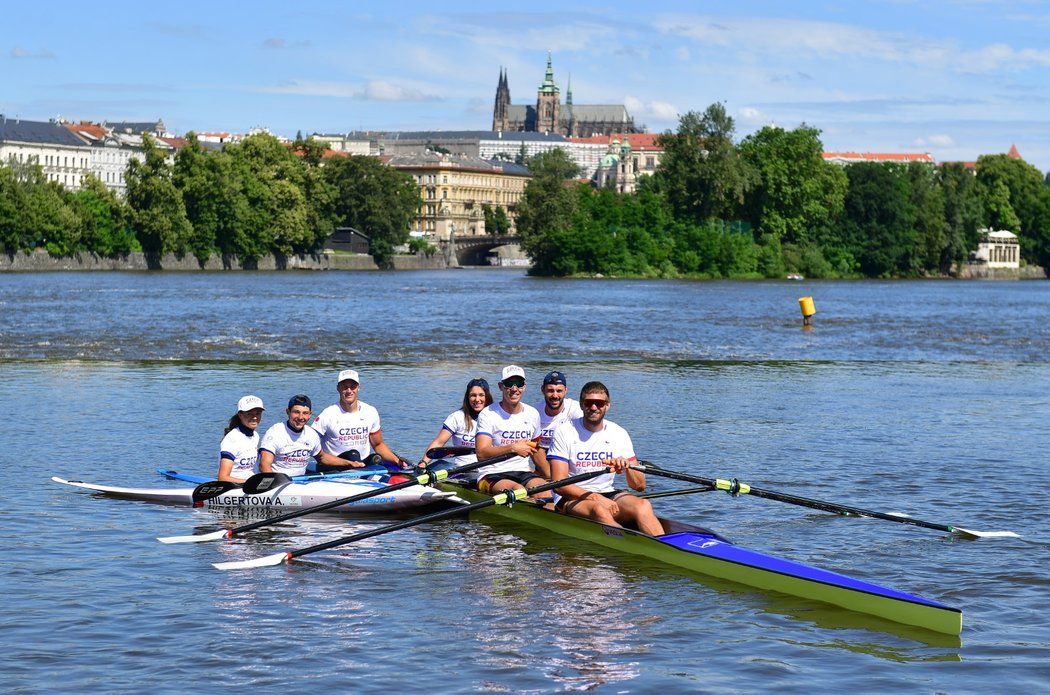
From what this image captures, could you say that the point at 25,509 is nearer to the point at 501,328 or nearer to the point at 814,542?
the point at 814,542

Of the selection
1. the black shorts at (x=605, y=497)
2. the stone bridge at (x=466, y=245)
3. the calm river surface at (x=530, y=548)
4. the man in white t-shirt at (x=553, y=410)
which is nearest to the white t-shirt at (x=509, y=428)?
the man in white t-shirt at (x=553, y=410)

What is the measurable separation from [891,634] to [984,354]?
1413 inches

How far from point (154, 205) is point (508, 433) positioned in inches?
4153

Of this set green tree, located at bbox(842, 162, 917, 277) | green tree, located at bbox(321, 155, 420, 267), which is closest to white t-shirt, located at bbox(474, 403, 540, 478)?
green tree, located at bbox(842, 162, 917, 277)

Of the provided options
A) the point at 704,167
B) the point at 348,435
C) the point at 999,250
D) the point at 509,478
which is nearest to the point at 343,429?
the point at 348,435

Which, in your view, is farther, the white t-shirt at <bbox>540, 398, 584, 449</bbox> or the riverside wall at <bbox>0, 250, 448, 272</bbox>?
the riverside wall at <bbox>0, 250, 448, 272</bbox>

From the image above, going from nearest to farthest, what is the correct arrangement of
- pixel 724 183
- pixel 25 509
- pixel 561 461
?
pixel 561 461
pixel 25 509
pixel 724 183

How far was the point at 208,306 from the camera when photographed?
65.1 m

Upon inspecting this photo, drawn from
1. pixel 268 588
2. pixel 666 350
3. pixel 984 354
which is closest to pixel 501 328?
pixel 666 350

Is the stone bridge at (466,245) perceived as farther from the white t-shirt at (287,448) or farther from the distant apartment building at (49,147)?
the white t-shirt at (287,448)

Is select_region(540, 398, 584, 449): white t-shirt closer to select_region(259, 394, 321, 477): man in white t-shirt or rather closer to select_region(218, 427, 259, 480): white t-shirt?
select_region(259, 394, 321, 477): man in white t-shirt

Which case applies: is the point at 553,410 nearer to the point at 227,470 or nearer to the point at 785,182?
the point at 227,470

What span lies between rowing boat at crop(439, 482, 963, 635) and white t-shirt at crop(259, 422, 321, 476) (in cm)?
289

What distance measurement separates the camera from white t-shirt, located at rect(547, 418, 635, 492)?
46.8 ft
